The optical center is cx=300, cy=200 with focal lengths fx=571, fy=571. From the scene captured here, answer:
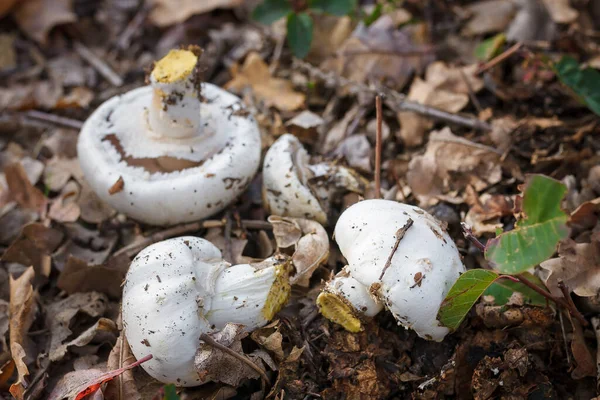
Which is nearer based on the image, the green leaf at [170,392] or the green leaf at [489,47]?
the green leaf at [170,392]

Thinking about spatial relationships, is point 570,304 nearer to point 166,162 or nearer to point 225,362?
point 225,362

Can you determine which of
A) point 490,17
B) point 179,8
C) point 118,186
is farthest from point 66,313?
point 490,17

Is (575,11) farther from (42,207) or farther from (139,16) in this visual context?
(42,207)

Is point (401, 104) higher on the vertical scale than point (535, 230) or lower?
lower

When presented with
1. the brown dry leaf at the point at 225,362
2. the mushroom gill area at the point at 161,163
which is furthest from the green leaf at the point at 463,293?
the mushroom gill area at the point at 161,163

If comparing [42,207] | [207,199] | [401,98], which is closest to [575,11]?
[401,98]

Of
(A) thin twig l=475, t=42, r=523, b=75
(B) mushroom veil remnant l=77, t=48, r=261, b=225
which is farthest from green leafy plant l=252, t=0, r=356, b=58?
(A) thin twig l=475, t=42, r=523, b=75

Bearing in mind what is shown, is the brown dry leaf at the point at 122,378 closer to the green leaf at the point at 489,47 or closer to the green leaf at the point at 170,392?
A: the green leaf at the point at 170,392
